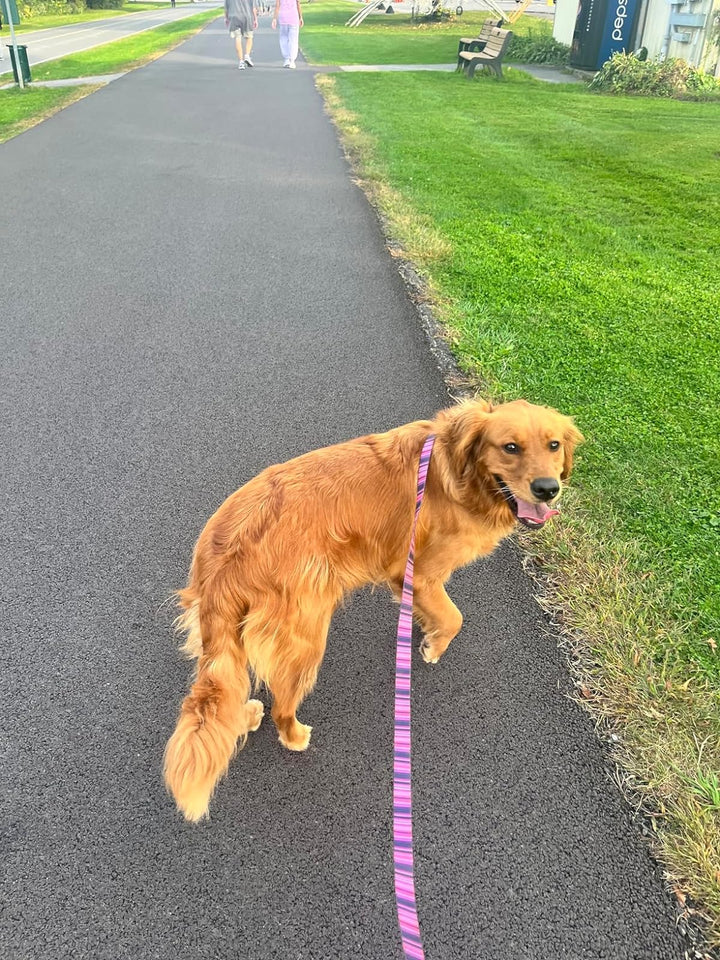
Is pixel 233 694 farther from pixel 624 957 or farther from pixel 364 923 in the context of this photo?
pixel 624 957

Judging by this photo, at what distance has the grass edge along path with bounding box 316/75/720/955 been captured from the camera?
6.88 feet

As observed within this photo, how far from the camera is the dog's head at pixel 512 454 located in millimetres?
2508

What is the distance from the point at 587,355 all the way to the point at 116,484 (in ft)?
12.5

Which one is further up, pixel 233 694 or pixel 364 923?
pixel 233 694

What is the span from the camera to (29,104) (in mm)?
15711

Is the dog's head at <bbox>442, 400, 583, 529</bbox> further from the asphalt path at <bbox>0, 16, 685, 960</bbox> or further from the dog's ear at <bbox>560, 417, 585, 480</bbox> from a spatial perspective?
the asphalt path at <bbox>0, 16, 685, 960</bbox>

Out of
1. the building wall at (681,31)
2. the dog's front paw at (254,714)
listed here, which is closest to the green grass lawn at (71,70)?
the dog's front paw at (254,714)

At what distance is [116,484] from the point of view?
3959 mm

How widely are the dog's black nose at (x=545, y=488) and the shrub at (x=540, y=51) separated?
25883 mm

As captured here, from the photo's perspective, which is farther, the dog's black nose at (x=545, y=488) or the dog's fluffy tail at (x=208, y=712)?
the dog's black nose at (x=545, y=488)

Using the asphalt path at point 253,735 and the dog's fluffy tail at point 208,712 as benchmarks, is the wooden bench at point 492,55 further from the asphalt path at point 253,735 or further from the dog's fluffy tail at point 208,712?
the dog's fluffy tail at point 208,712

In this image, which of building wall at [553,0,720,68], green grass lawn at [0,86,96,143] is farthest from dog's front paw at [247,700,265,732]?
building wall at [553,0,720,68]

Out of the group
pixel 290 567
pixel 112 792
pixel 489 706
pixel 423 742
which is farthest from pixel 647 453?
pixel 112 792

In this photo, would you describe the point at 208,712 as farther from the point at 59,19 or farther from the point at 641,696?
the point at 59,19
